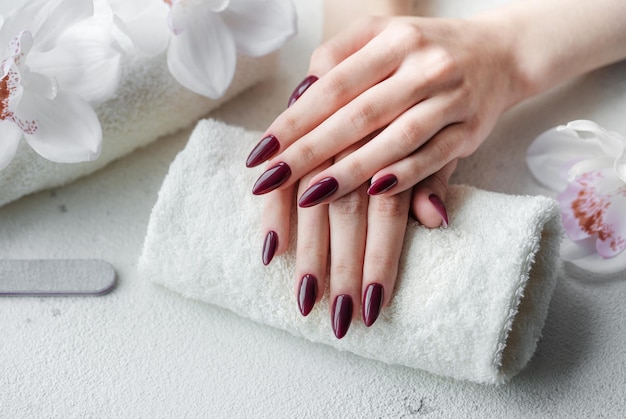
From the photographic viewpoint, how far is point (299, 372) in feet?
2.66

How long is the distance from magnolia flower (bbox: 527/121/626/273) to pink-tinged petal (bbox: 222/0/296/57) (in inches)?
13.6

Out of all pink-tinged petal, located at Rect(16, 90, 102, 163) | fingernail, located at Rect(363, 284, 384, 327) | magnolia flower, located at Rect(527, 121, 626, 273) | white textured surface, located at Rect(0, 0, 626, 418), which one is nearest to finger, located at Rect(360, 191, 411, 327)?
fingernail, located at Rect(363, 284, 384, 327)

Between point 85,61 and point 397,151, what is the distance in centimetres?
37

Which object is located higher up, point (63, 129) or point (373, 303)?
point (63, 129)

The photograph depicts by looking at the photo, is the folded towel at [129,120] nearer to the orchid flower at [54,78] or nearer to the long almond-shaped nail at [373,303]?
the orchid flower at [54,78]

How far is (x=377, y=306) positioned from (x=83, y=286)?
1.20 ft

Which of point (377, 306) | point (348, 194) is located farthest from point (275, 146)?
point (377, 306)

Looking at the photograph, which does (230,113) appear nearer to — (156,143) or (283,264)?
(156,143)

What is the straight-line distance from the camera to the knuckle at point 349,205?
0.78m

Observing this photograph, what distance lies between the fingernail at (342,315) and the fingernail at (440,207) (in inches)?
5.0

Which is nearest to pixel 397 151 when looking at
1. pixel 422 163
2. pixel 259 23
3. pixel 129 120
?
pixel 422 163

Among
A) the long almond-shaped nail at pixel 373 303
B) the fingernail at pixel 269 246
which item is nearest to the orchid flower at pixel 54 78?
the fingernail at pixel 269 246

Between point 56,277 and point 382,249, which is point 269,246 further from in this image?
point 56,277

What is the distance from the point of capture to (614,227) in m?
0.85
